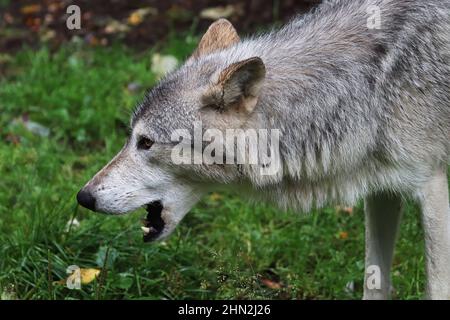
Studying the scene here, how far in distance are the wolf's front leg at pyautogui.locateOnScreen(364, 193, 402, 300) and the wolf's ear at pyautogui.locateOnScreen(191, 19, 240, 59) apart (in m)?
1.37

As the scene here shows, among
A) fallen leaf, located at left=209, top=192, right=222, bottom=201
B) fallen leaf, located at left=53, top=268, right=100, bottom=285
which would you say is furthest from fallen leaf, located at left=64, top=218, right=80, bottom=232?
fallen leaf, located at left=209, top=192, right=222, bottom=201

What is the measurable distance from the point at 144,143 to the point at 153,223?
531mm

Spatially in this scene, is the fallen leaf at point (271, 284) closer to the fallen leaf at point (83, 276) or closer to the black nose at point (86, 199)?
the fallen leaf at point (83, 276)

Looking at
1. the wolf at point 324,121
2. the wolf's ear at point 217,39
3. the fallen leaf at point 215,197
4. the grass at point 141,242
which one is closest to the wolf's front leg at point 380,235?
the grass at point 141,242

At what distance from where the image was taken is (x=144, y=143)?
475 cm

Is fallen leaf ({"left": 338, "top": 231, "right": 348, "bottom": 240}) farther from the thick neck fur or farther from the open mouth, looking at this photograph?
the open mouth

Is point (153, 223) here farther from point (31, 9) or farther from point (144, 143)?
point (31, 9)

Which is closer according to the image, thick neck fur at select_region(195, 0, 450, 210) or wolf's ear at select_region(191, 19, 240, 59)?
thick neck fur at select_region(195, 0, 450, 210)

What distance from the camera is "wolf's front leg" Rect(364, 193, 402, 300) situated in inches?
219

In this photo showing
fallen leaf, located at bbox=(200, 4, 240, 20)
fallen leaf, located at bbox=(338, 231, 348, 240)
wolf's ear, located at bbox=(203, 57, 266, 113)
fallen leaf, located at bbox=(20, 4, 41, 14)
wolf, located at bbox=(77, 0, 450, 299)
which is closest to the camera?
wolf's ear, located at bbox=(203, 57, 266, 113)

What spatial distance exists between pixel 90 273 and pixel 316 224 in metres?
1.84

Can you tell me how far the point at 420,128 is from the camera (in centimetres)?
480

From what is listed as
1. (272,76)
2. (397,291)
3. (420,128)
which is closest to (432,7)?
(420,128)
